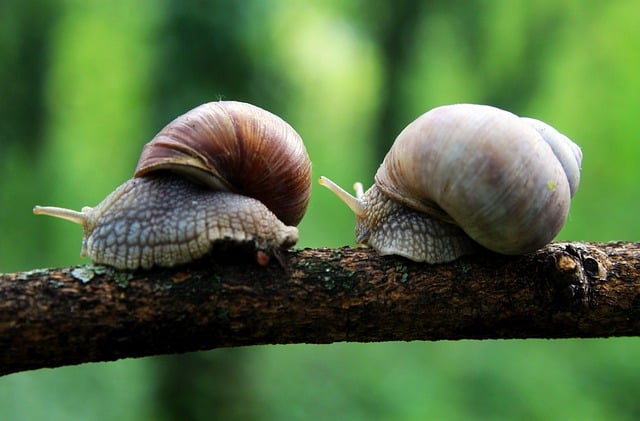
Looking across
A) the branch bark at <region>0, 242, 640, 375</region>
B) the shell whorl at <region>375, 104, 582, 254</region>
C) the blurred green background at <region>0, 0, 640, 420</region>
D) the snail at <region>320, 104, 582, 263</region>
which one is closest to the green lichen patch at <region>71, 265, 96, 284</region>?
the branch bark at <region>0, 242, 640, 375</region>

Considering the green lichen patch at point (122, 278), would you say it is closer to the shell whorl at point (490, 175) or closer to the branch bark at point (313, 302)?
the branch bark at point (313, 302)

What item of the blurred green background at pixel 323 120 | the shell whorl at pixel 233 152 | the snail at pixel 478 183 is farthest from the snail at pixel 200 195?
the blurred green background at pixel 323 120

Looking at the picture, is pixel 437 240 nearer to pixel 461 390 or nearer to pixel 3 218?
pixel 461 390

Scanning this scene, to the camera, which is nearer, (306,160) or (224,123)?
(224,123)

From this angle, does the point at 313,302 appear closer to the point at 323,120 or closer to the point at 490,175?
the point at 490,175

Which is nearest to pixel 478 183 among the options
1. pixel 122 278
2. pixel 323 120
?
pixel 122 278

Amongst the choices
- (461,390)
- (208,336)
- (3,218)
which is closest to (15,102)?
(3,218)
